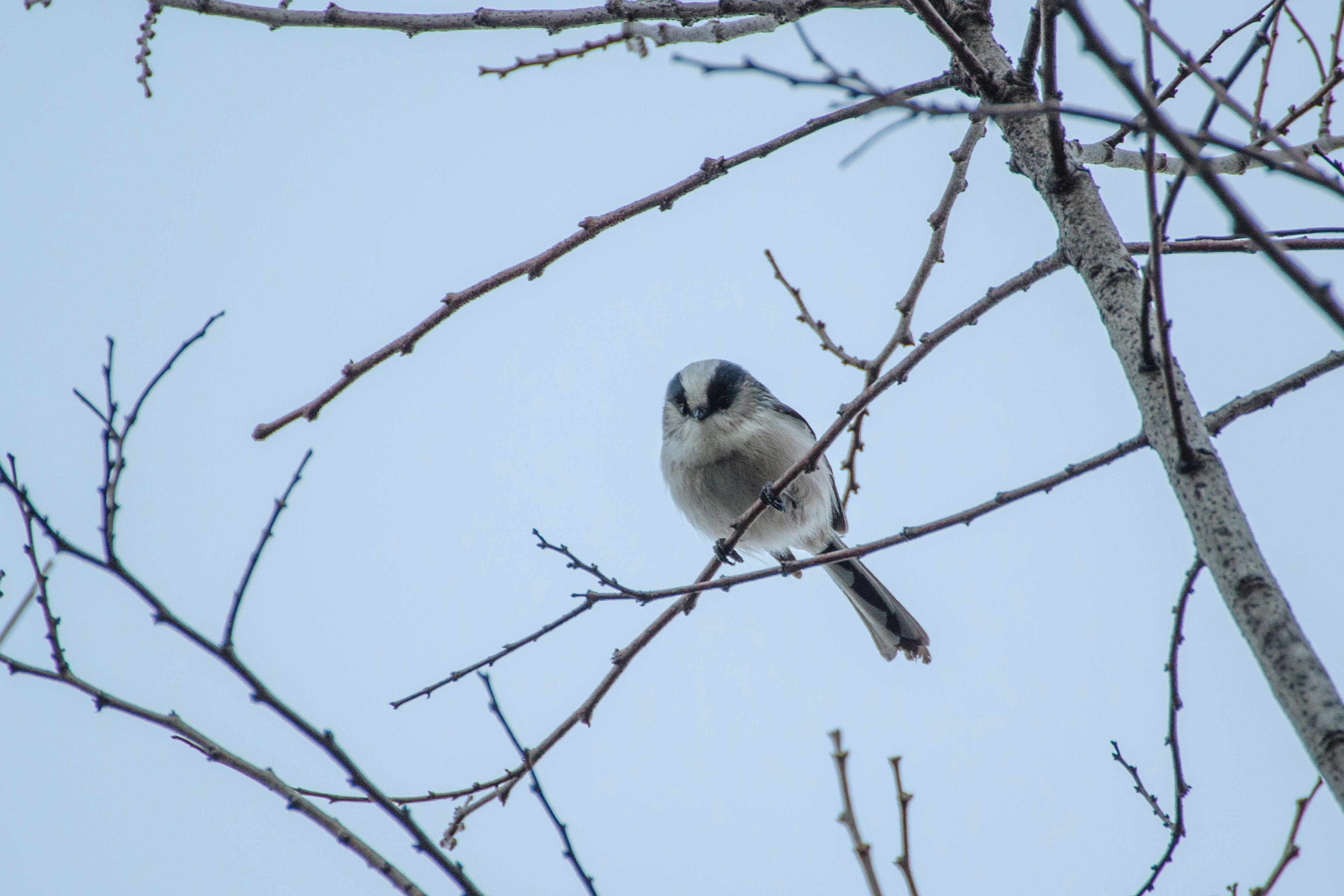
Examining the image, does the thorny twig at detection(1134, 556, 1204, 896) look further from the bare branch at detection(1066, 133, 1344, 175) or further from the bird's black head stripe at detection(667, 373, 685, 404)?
the bird's black head stripe at detection(667, 373, 685, 404)

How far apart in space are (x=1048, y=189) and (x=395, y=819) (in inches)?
72.4

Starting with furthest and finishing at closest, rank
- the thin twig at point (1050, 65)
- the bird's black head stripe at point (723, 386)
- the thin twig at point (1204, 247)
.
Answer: the bird's black head stripe at point (723, 386) < the thin twig at point (1204, 247) < the thin twig at point (1050, 65)

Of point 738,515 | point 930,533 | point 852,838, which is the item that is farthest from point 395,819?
point 738,515

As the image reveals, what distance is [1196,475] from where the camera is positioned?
66.7 inches

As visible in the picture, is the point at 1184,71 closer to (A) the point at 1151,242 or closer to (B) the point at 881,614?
(A) the point at 1151,242

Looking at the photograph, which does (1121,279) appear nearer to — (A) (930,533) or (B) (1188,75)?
(A) (930,533)

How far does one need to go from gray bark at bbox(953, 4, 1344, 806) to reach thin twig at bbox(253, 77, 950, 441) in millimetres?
402

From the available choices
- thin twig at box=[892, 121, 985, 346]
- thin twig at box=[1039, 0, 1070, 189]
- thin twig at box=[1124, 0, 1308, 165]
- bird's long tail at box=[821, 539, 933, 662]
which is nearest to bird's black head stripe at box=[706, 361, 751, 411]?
bird's long tail at box=[821, 539, 933, 662]

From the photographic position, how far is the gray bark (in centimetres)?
135

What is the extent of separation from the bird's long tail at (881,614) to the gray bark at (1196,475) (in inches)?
116

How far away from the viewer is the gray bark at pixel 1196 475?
135 cm

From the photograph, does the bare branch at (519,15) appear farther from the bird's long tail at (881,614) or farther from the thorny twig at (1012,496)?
the bird's long tail at (881,614)

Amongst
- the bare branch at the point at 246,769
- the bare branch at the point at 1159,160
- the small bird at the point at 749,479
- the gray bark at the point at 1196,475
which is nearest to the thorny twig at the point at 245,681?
the bare branch at the point at 246,769

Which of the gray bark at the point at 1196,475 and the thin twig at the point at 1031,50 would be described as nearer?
the gray bark at the point at 1196,475
